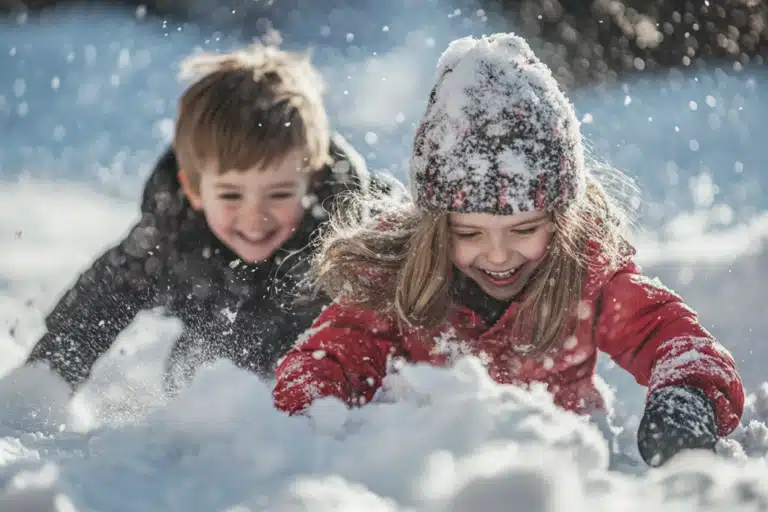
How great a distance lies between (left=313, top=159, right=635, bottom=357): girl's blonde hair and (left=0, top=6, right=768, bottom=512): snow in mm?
300

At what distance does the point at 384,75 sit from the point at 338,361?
5.49 metres

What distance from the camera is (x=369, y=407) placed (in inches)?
77.3

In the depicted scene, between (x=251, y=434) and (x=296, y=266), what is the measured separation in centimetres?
152

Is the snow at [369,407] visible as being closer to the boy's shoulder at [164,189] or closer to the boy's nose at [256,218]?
the boy's shoulder at [164,189]

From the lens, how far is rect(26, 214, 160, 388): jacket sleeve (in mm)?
3455

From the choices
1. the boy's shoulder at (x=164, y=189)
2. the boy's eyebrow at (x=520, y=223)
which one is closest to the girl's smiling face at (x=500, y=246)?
the boy's eyebrow at (x=520, y=223)

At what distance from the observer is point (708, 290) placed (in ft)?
14.0

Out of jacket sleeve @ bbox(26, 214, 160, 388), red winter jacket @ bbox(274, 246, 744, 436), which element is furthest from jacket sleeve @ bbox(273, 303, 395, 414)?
jacket sleeve @ bbox(26, 214, 160, 388)

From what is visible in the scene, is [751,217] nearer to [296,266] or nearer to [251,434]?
[296,266]

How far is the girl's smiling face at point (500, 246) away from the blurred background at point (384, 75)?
3.25 metres

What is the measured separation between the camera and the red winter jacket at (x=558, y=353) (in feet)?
7.56

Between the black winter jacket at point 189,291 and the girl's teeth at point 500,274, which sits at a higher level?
the black winter jacket at point 189,291

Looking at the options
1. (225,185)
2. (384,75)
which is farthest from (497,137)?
(384,75)

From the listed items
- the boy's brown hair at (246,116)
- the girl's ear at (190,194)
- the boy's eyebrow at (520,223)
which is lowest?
the boy's eyebrow at (520,223)
